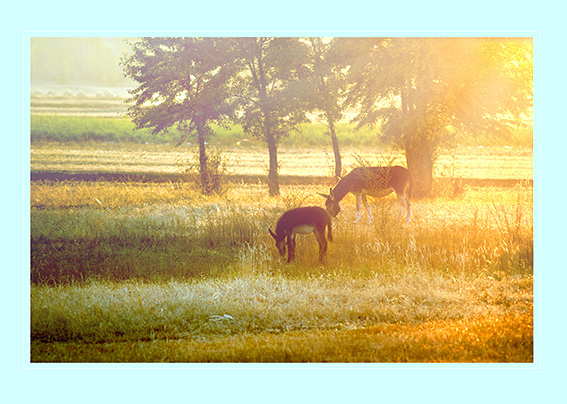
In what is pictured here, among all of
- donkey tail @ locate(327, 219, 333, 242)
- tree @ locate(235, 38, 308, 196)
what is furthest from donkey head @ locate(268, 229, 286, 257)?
tree @ locate(235, 38, 308, 196)

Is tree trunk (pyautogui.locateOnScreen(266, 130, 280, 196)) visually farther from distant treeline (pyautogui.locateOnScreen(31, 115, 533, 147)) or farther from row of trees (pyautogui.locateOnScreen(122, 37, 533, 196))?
distant treeline (pyautogui.locateOnScreen(31, 115, 533, 147))

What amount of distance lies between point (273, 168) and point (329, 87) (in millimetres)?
1676

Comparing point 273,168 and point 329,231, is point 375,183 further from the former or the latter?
point 273,168

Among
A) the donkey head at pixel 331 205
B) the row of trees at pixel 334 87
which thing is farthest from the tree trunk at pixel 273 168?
the donkey head at pixel 331 205

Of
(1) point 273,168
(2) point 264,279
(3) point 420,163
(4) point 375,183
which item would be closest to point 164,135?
(1) point 273,168

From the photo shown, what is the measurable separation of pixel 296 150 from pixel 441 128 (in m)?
2.55

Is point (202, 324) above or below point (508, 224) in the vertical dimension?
below

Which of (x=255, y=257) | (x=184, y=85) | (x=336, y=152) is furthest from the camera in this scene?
(x=336, y=152)

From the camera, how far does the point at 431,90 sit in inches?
344

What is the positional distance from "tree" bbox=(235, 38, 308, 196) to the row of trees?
0.02 meters

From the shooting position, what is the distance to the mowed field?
227 inches

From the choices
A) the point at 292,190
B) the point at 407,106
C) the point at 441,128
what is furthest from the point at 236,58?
the point at 441,128
